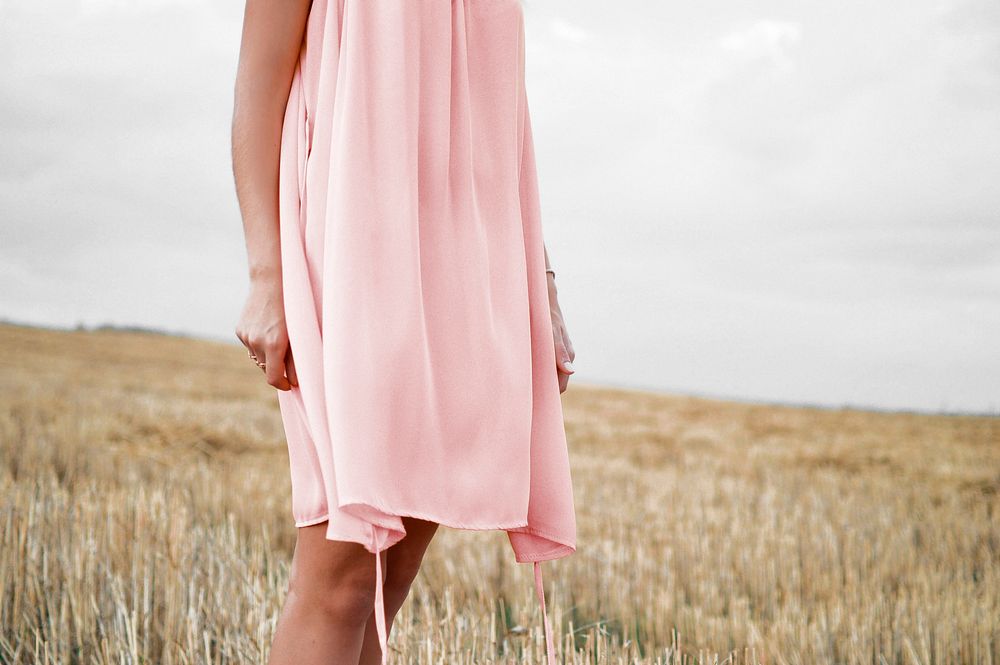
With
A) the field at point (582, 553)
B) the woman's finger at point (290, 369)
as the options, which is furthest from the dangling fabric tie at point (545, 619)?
the field at point (582, 553)

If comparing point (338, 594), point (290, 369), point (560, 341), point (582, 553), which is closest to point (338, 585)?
point (338, 594)

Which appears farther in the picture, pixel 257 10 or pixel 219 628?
pixel 219 628

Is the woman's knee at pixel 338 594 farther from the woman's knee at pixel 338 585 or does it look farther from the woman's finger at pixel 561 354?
the woman's finger at pixel 561 354

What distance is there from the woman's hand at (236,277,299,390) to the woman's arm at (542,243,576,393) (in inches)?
20.6

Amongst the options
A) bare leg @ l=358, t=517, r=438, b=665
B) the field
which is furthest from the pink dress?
the field

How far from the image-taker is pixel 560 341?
5.08 ft

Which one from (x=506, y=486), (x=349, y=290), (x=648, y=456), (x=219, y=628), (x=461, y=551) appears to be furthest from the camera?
(x=648, y=456)

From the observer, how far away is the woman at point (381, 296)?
111 centimetres

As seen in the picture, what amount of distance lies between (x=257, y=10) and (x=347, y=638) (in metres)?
0.91

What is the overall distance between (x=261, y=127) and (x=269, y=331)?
1.01 ft

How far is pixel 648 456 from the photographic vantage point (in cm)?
783

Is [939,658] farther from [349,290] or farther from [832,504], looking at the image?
[832,504]

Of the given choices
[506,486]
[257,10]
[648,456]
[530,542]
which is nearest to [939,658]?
[530,542]

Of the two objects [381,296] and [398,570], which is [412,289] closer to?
[381,296]
